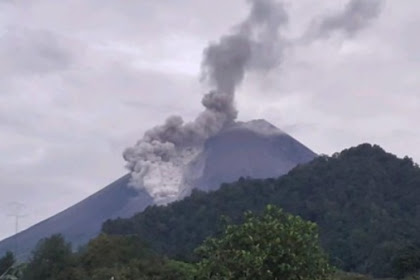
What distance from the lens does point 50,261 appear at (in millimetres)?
44156

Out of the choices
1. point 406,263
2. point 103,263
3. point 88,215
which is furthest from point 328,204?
point 88,215

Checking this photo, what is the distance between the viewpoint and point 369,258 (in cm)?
5816

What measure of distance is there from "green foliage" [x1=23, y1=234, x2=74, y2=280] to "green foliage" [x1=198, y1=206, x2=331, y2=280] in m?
22.5

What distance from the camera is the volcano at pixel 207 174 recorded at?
143500mm

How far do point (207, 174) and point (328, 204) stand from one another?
75.9 metres

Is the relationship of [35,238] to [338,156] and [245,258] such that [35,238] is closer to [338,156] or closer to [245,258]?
[338,156]

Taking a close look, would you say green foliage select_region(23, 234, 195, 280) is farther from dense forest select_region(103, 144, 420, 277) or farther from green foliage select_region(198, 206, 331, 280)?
dense forest select_region(103, 144, 420, 277)

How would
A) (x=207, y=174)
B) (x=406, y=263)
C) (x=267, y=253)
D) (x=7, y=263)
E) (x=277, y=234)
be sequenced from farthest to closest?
(x=207, y=174), (x=7, y=263), (x=406, y=263), (x=277, y=234), (x=267, y=253)

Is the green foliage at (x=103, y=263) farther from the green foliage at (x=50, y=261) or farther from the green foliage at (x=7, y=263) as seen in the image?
the green foliage at (x=7, y=263)

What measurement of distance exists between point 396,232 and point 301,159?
108538 mm

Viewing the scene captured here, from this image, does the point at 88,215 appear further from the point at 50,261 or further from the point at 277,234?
the point at 277,234

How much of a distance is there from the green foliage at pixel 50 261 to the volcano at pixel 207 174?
288 feet

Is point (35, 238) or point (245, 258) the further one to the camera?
point (35, 238)

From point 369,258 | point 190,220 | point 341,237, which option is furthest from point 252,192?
point 369,258
